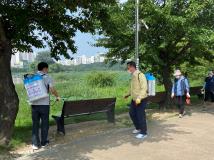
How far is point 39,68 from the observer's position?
32.2 feet

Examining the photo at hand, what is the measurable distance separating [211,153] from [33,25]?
4.77m

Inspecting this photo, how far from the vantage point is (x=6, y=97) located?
971cm

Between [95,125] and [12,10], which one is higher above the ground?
[12,10]

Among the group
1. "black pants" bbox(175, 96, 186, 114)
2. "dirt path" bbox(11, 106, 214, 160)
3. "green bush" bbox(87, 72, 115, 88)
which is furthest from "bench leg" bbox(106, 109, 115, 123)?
"green bush" bbox(87, 72, 115, 88)

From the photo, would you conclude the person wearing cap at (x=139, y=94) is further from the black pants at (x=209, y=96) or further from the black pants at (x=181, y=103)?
the black pants at (x=209, y=96)

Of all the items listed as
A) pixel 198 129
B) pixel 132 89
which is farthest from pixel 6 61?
pixel 198 129

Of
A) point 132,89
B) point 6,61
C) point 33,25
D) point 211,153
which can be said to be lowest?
point 211,153

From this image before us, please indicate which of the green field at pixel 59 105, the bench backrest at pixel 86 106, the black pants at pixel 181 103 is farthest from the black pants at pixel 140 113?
the black pants at pixel 181 103

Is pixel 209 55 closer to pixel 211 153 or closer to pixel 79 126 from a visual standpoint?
pixel 79 126

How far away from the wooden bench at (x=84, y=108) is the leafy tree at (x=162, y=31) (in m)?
2.38

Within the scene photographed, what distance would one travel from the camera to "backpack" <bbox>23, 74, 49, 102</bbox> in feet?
31.2

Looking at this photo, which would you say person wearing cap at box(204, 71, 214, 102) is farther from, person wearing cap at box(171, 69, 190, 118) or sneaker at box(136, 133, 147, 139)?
sneaker at box(136, 133, 147, 139)

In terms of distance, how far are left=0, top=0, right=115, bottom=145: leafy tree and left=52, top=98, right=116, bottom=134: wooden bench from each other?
145 cm

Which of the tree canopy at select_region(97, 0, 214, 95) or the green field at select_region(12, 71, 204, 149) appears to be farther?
the tree canopy at select_region(97, 0, 214, 95)
